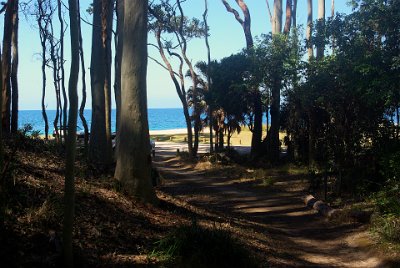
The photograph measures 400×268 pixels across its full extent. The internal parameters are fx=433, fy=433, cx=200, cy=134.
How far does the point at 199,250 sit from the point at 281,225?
5899 millimetres

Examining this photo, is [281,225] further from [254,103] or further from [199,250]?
[254,103]

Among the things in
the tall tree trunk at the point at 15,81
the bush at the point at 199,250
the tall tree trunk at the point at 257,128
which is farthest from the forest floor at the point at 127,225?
the tall tree trunk at the point at 257,128

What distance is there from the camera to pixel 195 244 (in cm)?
600

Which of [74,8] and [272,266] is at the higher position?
[74,8]

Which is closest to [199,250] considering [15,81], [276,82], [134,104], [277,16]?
[134,104]

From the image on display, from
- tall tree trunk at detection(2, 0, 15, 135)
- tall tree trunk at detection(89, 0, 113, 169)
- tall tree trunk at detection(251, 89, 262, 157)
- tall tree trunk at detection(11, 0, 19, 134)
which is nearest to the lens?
tall tree trunk at detection(2, 0, 15, 135)

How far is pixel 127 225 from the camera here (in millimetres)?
7137

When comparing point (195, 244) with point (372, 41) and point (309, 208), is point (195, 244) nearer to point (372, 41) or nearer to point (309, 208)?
point (309, 208)

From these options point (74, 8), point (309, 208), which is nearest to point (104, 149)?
point (309, 208)

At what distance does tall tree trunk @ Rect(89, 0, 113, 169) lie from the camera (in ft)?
46.7

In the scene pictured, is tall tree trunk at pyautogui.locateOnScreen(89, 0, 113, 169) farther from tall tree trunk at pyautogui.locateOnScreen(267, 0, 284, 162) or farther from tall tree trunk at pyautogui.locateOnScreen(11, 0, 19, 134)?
tall tree trunk at pyautogui.locateOnScreen(267, 0, 284, 162)

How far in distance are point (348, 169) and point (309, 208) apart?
6.07ft

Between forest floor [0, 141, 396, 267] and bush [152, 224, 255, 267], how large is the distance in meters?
0.24

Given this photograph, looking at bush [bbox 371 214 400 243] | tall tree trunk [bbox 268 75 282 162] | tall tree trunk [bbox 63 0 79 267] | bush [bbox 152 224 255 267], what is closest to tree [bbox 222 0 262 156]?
tall tree trunk [bbox 268 75 282 162]
